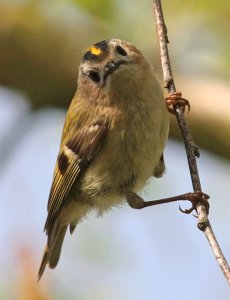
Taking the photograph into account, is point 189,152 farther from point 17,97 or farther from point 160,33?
point 17,97

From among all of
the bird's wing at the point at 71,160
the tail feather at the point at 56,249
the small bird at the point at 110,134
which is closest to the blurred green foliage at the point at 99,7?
the small bird at the point at 110,134

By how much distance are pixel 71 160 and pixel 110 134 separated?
32cm

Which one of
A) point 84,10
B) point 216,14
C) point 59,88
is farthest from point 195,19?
point 59,88

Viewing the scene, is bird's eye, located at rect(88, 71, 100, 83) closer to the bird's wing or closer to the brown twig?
the bird's wing

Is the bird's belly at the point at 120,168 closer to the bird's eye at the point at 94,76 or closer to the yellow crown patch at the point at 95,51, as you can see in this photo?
the bird's eye at the point at 94,76

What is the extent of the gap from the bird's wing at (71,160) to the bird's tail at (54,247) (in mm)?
68

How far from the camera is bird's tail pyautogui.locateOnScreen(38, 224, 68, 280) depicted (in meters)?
4.62

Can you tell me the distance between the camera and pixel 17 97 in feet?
16.9

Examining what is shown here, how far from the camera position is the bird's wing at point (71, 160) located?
13.8ft

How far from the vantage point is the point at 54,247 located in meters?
4.80

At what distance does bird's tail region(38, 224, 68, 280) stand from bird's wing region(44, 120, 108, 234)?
7 cm

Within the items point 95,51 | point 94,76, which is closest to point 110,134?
point 94,76

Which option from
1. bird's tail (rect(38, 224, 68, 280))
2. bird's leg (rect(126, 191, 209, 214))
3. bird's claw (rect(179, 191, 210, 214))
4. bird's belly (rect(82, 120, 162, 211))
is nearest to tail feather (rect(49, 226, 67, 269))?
bird's tail (rect(38, 224, 68, 280))

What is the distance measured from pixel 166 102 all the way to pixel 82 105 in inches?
14.8
